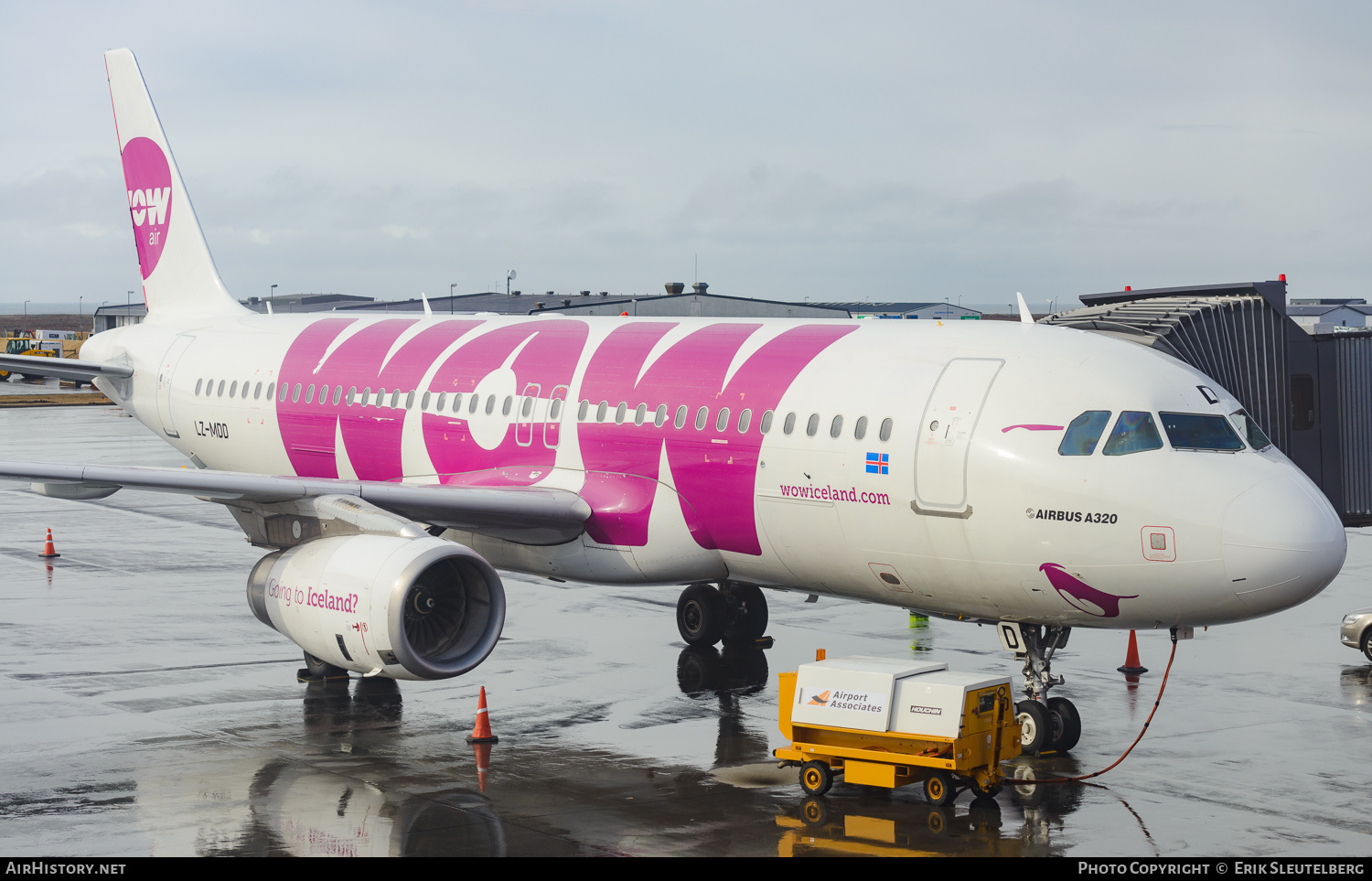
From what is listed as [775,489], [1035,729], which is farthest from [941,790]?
[775,489]

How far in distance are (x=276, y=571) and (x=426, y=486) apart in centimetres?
226

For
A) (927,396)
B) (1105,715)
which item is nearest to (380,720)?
(927,396)

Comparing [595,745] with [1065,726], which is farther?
[595,745]

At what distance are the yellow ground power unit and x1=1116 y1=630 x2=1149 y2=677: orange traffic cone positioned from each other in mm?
6063

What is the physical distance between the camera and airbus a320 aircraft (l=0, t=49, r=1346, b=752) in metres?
15.0

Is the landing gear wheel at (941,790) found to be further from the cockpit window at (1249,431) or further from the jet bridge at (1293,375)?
the jet bridge at (1293,375)

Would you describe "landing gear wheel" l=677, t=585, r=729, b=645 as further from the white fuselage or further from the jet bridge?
the jet bridge

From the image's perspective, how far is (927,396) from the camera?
1650cm

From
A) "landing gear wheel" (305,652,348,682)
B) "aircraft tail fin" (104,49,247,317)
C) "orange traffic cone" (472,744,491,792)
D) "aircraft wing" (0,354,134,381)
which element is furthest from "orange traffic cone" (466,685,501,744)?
"aircraft tail fin" (104,49,247,317)

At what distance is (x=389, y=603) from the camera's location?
15812 millimetres

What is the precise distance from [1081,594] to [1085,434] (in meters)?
1.64

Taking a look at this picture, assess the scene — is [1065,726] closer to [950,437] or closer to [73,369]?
[950,437]
